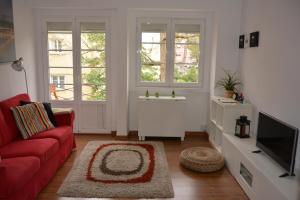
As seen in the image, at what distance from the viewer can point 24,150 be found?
285 centimetres

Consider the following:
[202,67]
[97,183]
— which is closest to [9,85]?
[97,183]

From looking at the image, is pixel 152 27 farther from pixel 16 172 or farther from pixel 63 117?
pixel 16 172

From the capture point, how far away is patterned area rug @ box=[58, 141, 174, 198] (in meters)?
2.88

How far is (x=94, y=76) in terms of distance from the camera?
4812mm

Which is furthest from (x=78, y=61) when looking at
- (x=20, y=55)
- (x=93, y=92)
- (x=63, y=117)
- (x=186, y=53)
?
(x=186, y=53)

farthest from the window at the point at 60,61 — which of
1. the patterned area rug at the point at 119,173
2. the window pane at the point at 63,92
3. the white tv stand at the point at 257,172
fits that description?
the white tv stand at the point at 257,172

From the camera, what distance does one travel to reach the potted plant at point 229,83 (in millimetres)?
4297

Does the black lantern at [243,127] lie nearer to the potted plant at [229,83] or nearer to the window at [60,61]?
the potted plant at [229,83]

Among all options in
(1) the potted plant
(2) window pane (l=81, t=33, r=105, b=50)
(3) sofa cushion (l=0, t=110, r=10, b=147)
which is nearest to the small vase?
(1) the potted plant

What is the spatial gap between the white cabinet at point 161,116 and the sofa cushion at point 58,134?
132 centimetres

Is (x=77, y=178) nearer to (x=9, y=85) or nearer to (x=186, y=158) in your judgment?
(x=186, y=158)

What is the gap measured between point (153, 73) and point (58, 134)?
2215 millimetres

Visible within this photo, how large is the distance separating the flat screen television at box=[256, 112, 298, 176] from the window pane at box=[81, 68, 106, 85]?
2.83 m

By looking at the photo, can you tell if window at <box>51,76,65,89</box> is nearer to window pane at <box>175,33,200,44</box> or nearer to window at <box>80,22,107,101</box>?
window at <box>80,22,107,101</box>
